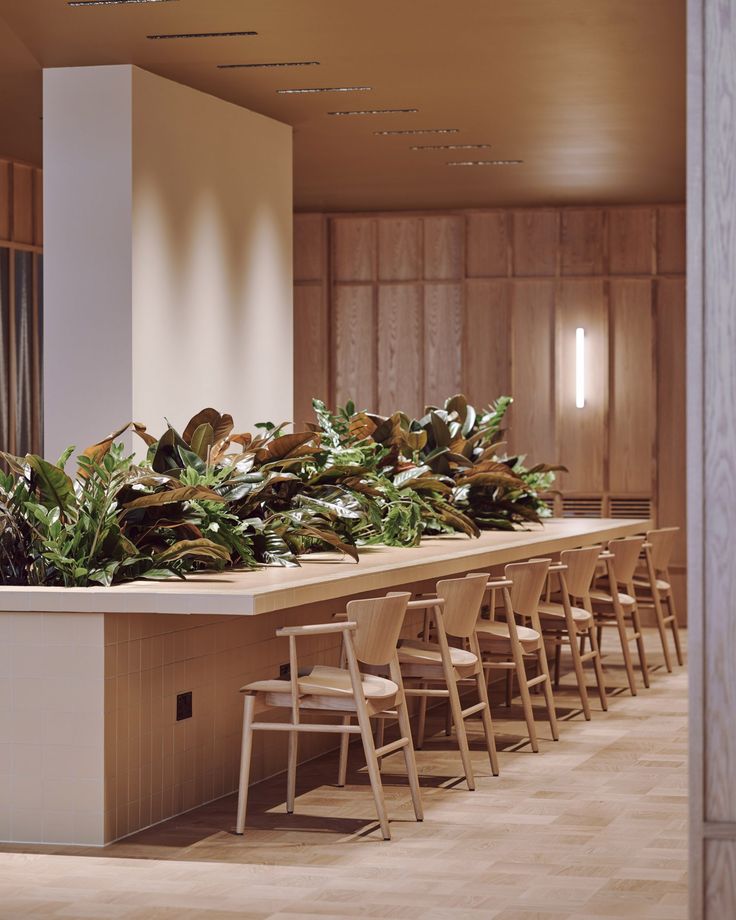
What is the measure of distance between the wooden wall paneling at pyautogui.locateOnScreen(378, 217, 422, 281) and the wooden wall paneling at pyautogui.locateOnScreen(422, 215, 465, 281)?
65 mm

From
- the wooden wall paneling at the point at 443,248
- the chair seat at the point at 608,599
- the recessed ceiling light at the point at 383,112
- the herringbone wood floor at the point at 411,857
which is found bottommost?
the herringbone wood floor at the point at 411,857

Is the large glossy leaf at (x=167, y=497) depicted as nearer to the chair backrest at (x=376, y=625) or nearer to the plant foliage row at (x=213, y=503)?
the plant foliage row at (x=213, y=503)

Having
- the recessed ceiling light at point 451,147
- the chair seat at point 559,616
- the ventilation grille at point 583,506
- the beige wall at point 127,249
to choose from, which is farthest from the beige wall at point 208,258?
the ventilation grille at point 583,506

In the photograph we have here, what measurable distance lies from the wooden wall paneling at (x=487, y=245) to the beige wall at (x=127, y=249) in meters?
3.92

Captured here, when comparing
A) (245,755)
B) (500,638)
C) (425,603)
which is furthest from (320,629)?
(500,638)

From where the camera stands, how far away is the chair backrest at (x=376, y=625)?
15.8 ft

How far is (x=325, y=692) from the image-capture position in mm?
4781

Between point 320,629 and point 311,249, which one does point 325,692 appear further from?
point 311,249

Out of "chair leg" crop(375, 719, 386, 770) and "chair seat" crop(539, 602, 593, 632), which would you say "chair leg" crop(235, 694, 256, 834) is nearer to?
"chair leg" crop(375, 719, 386, 770)

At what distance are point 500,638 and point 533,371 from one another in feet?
18.4

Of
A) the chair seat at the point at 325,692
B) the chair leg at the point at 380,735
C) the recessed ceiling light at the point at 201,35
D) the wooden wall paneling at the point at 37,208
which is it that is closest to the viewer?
the chair seat at the point at 325,692

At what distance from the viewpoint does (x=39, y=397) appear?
10039 millimetres

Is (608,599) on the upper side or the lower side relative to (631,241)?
lower

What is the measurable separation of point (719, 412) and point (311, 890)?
79.6 inches
